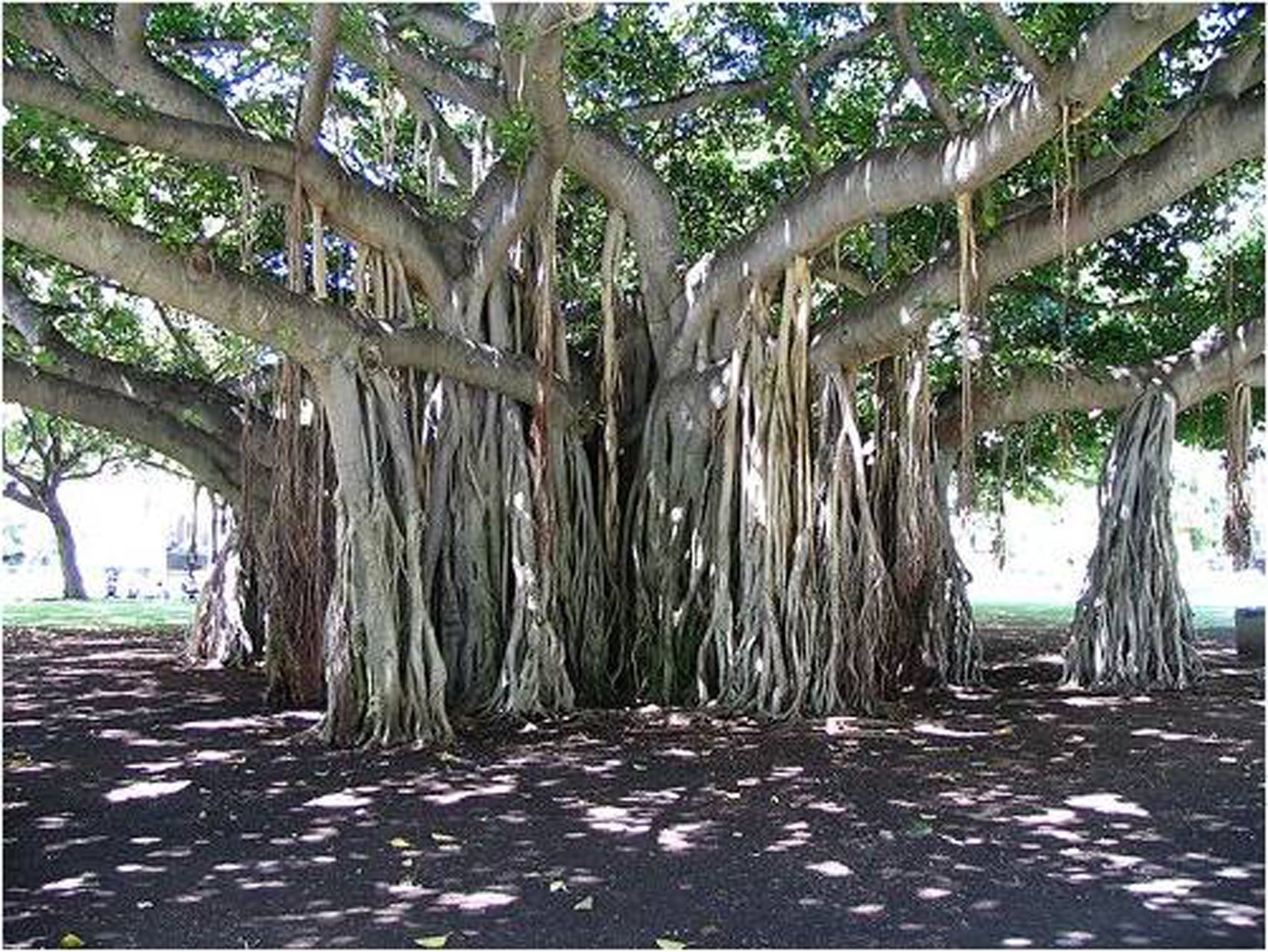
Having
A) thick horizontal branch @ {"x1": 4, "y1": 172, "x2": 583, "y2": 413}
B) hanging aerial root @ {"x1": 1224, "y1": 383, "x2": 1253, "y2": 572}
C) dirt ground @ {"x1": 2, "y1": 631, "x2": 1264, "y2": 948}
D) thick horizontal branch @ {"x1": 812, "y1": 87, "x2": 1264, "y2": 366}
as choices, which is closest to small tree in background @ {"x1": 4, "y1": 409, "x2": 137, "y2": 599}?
thick horizontal branch @ {"x1": 4, "y1": 172, "x2": 583, "y2": 413}

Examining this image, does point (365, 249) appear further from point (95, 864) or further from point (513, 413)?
point (95, 864)

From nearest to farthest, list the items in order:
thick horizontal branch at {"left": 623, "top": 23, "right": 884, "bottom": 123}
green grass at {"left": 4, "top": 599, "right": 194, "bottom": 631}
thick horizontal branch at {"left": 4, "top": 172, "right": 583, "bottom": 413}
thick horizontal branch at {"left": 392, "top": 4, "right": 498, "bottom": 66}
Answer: thick horizontal branch at {"left": 4, "top": 172, "right": 583, "bottom": 413} → thick horizontal branch at {"left": 392, "top": 4, "right": 498, "bottom": 66} → thick horizontal branch at {"left": 623, "top": 23, "right": 884, "bottom": 123} → green grass at {"left": 4, "top": 599, "right": 194, "bottom": 631}

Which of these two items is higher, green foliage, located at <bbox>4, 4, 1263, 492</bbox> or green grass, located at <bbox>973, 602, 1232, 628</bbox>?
green foliage, located at <bbox>4, 4, 1263, 492</bbox>

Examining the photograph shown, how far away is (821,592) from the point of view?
6.69 meters

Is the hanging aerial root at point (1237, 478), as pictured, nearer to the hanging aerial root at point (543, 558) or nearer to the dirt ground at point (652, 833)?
the dirt ground at point (652, 833)

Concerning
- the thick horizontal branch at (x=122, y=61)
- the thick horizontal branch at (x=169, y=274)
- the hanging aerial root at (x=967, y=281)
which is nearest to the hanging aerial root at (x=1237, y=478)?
the hanging aerial root at (x=967, y=281)

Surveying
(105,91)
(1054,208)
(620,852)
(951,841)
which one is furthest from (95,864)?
(1054,208)

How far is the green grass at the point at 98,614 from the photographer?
44.5 ft

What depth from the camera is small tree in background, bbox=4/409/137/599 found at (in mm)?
18312

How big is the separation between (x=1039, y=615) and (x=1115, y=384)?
8627 millimetres

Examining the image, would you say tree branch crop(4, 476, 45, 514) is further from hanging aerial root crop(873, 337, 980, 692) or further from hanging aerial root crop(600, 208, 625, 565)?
hanging aerial root crop(873, 337, 980, 692)

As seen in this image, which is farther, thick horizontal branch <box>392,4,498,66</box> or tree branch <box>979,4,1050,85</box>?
thick horizontal branch <box>392,4,498,66</box>

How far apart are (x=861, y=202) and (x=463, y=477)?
2.42 m

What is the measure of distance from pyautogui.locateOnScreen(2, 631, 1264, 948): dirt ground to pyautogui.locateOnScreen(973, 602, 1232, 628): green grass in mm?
6755
